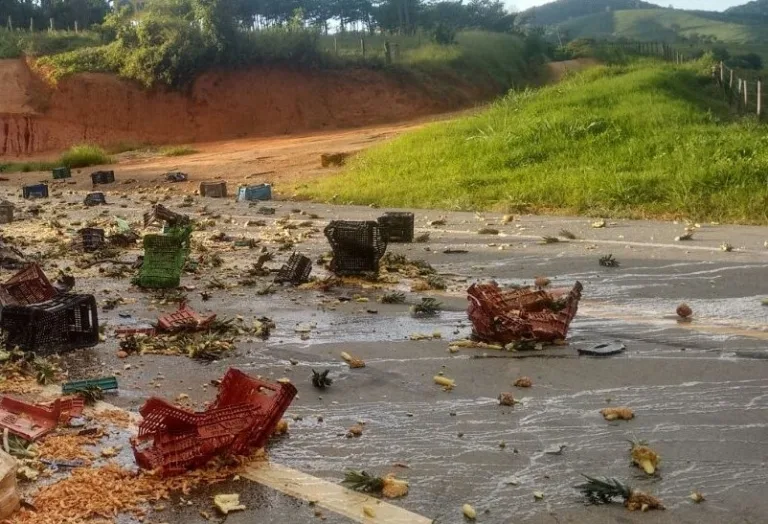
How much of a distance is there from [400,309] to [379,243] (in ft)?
4.96

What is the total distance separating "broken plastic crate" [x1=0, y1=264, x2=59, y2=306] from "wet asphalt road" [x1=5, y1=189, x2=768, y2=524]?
0.63 meters

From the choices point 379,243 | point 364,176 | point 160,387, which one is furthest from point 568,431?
point 364,176

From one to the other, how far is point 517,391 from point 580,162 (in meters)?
12.4

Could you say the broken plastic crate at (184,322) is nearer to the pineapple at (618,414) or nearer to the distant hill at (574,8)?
the pineapple at (618,414)

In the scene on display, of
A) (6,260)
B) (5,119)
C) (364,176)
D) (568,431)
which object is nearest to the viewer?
(568,431)

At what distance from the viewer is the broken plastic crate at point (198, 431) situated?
14.6 ft

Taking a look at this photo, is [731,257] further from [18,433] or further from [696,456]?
[18,433]

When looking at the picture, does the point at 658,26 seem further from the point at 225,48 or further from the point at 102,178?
the point at 102,178

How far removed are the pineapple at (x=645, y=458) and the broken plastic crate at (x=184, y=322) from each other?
382 cm

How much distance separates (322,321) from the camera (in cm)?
773

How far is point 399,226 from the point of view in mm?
12016

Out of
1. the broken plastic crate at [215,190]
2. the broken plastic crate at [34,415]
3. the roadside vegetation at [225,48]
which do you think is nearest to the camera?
the broken plastic crate at [34,415]

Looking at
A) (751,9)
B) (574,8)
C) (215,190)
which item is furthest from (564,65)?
(751,9)

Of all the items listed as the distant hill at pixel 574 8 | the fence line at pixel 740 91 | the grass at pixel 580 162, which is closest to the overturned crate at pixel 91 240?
the grass at pixel 580 162
